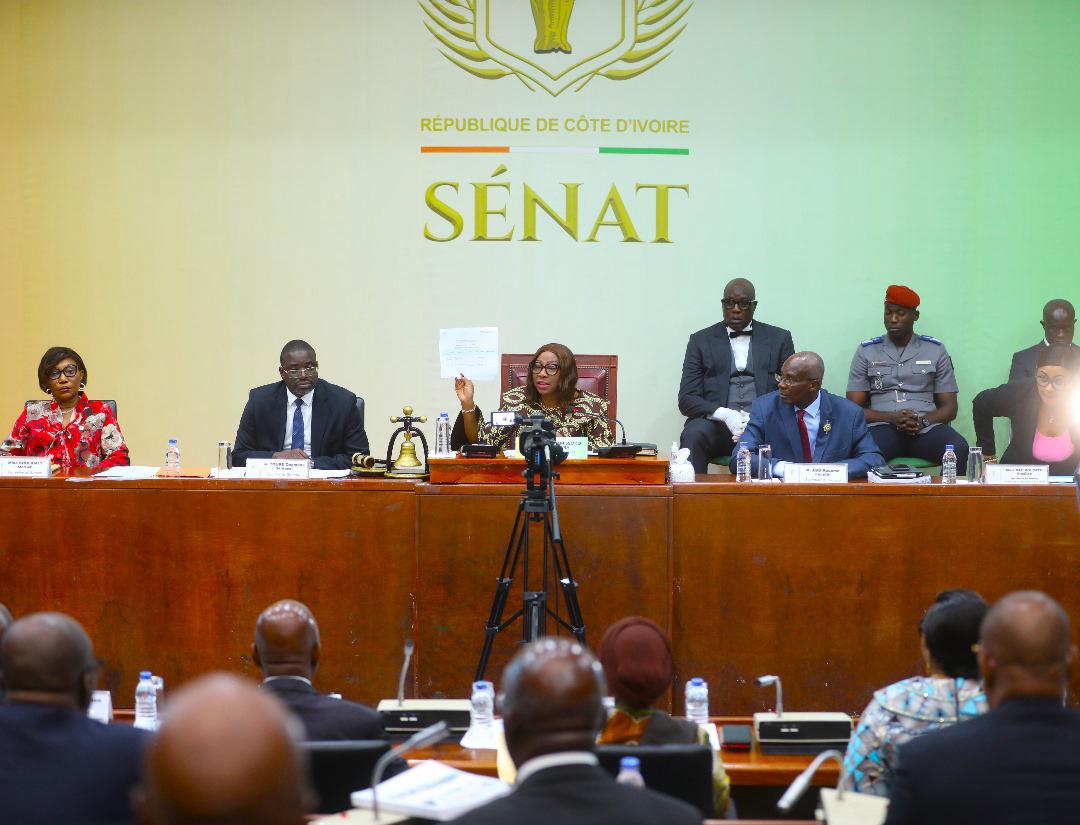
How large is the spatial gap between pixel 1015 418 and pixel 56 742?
6.02 m

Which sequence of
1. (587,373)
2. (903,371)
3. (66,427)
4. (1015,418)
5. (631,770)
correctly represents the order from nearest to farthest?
1. (631,770)
2. (66,427)
3. (587,373)
4. (1015,418)
5. (903,371)

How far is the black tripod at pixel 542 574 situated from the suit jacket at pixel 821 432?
1.43 m

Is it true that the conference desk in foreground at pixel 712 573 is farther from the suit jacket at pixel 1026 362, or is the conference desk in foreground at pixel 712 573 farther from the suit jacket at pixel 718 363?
the suit jacket at pixel 1026 362

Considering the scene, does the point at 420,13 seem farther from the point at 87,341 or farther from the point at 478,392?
the point at 87,341

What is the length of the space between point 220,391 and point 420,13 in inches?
106

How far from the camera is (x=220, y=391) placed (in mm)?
7828

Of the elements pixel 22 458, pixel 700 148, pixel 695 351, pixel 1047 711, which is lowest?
pixel 1047 711

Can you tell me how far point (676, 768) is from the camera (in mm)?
2482

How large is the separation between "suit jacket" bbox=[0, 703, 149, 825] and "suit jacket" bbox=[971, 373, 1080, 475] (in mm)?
5070

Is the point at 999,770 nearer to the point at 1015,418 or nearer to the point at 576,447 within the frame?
the point at 576,447

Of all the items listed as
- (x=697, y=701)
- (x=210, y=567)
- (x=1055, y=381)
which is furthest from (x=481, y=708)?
(x=1055, y=381)

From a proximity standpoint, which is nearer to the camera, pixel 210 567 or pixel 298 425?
pixel 210 567

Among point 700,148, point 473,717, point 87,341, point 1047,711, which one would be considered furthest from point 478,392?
point 1047,711

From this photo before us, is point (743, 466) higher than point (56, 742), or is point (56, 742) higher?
point (743, 466)
